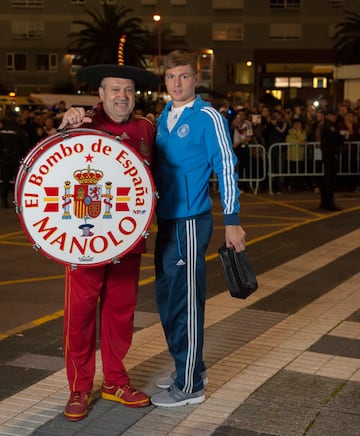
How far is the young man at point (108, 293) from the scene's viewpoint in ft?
15.9

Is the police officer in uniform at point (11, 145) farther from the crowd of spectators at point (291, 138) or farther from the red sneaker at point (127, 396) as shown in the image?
the red sneaker at point (127, 396)

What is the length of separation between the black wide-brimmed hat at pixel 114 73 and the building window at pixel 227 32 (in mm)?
64581

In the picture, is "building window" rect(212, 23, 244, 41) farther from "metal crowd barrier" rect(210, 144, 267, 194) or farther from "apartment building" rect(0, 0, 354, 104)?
"metal crowd barrier" rect(210, 144, 267, 194)

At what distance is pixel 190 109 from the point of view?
4922mm

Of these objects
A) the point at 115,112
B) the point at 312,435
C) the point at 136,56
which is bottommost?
the point at 312,435

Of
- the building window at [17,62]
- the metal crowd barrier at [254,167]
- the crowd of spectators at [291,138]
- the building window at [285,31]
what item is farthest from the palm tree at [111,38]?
the metal crowd barrier at [254,167]

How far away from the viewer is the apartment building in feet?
Result: 221

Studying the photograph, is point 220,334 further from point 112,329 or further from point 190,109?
point 190,109

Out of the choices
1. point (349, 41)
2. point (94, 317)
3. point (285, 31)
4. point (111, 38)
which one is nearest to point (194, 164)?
point (94, 317)

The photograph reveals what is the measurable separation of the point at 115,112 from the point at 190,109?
432 mm

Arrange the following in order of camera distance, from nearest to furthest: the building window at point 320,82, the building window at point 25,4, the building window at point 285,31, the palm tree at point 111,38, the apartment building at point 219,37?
the palm tree at point 111,38 → the apartment building at point 219,37 → the building window at point 25,4 → the building window at point 285,31 → the building window at point 320,82

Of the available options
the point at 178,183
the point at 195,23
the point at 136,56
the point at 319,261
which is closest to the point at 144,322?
the point at 178,183

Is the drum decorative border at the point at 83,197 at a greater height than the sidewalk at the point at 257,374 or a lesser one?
greater

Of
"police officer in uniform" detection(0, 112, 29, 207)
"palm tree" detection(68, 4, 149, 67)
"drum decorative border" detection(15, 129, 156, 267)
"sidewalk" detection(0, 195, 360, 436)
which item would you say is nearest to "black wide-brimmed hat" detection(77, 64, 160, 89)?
"drum decorative border" detection(15, 129, 156, 267)
